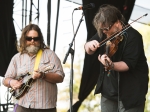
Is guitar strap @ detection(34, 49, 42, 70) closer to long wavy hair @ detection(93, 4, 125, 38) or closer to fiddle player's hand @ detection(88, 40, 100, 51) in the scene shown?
fiddle player's hand @ detection(88, 40, 100, 51)

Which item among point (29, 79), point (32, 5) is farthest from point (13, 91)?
point (32, 5)

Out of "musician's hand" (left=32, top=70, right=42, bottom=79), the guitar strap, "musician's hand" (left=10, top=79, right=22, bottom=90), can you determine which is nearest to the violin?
"musician's hand" (left=32, top=70, right=42, bottom=79)

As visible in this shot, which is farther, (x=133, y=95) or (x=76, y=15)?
(x=76, y=15)

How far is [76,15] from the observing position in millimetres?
6461

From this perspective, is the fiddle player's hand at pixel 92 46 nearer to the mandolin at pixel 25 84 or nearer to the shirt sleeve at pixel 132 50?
the shirt sleeve at pixel 132 50

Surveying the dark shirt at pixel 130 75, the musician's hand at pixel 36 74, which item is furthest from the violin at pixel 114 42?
the musician's hand at pixel 36 74

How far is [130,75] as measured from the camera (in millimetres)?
2801

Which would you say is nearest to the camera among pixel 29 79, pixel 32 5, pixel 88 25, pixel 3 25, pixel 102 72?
pixel 102 72

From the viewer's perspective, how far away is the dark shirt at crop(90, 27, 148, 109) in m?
2.76

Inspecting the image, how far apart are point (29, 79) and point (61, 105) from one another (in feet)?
12.6

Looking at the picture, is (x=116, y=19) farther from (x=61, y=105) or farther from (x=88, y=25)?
(x=61, y=105)

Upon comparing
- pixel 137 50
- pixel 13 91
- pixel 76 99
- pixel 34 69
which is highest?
pixel 137 50

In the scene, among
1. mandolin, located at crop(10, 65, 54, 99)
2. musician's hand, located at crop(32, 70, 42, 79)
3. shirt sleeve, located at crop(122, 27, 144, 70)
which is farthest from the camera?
mandolin, located at crop(10, 65, 54, 99)

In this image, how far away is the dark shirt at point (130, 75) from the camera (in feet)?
9.06
